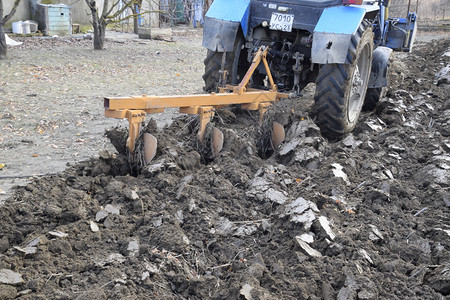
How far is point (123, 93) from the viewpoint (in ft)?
30.4

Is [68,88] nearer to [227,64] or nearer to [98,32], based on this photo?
[227,64]

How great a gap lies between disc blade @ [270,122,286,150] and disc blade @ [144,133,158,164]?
4.89 feet

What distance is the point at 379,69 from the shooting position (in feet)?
24.5

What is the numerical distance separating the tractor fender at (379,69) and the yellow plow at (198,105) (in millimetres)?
1871

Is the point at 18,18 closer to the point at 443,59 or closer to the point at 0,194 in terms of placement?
the point at 443,59

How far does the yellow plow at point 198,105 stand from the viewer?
4942mm

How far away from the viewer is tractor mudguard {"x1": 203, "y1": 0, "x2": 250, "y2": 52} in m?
6.60

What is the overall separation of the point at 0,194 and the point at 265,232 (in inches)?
94.6

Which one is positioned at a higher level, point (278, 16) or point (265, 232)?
point (278, 16)

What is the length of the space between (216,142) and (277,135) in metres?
0.80

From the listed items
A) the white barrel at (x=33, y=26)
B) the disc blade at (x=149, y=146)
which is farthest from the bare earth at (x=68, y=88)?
the white barrel at (x=33, y=26)

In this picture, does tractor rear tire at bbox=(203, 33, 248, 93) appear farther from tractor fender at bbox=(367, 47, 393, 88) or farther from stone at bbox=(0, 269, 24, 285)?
stone at bbox=(0, 269, 24, 285)

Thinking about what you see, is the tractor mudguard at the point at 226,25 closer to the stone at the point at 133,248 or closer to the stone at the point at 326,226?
the stone at the point at 326,226

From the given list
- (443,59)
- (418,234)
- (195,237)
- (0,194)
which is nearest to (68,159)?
(0,194)
